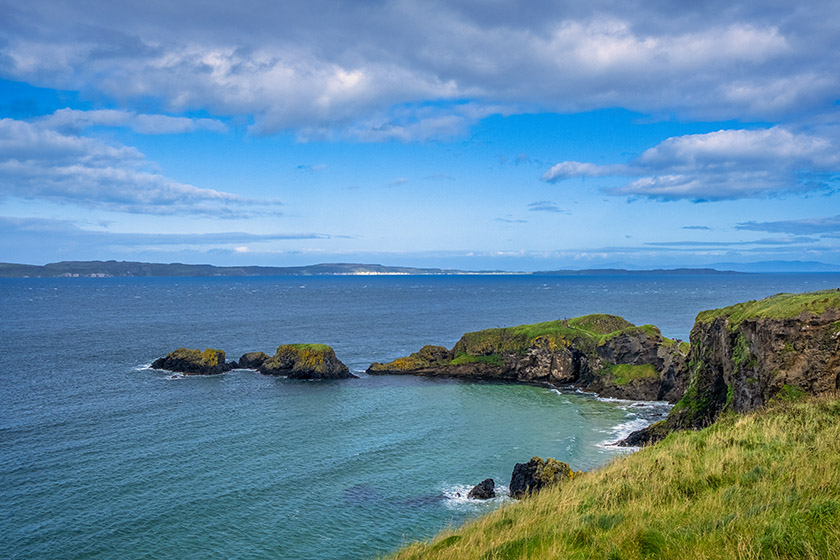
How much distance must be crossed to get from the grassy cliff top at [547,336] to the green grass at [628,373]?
188 inches

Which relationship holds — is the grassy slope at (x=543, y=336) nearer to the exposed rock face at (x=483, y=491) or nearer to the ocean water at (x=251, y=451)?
the ocean water at (x=251, y=451)

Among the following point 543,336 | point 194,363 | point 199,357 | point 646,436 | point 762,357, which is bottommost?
point 646,436

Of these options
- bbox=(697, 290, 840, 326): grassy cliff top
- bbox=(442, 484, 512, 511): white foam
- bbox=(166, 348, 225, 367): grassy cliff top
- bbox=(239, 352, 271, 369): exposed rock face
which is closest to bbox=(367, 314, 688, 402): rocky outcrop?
bbox=(239, 352, 271, 369): exposed rock face

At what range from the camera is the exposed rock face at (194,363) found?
242 feet

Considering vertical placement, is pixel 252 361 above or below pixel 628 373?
above

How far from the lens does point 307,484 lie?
3609cm

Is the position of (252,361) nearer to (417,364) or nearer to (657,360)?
(417,364)

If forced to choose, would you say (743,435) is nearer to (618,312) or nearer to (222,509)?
(222,509)

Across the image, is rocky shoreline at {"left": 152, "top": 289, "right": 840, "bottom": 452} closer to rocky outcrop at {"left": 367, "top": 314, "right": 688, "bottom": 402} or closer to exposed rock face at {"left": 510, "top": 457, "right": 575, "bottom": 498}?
rocky outcrop at {"left": 367, "top": 314, "right": 688, "bottom": 402}

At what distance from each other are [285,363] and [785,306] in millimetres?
59583

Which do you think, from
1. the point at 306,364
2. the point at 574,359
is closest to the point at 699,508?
the point at 574,359

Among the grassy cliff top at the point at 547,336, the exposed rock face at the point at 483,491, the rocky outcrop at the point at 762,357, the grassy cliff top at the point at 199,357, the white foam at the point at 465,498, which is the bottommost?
the white foam at the point at 465,498

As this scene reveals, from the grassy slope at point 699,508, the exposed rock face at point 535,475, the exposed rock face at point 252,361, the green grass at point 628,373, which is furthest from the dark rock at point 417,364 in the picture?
the grassy slope at point 699,508

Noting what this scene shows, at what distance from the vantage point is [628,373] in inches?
2554
